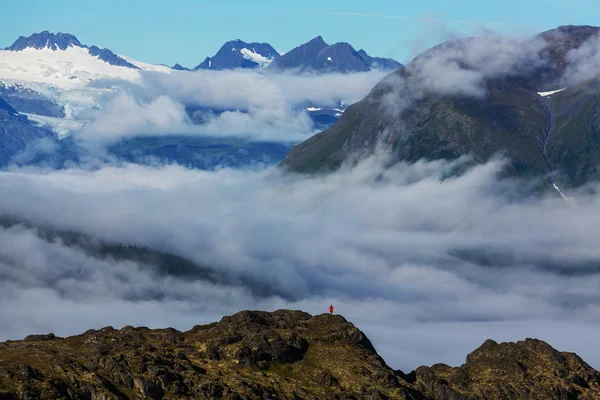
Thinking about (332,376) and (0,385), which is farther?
(332,376)

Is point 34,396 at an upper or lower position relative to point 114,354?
lower

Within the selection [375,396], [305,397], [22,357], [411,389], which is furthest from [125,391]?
[411,389]

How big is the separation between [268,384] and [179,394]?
19848 mm

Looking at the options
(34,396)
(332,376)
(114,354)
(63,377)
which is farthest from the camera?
(332,376)

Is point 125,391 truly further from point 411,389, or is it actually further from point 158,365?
point 411,389

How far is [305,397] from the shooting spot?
183m

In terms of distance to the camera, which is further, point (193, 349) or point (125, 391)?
point (193, 349)

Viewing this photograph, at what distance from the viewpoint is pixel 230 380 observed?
184 metres

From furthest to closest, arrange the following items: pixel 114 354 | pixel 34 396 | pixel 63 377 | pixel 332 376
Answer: pixel 332 376 < pixel 114 354 < pixel 63 377 < pixel 34 396

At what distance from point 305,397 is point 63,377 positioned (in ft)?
156

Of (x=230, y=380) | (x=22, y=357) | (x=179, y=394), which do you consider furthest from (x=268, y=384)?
(x=22, y=357)

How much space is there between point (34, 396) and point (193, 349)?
4918 cm

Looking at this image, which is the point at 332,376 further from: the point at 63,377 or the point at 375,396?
the point at 63,377

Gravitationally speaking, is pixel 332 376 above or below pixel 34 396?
above
